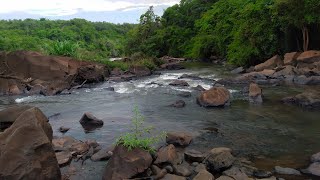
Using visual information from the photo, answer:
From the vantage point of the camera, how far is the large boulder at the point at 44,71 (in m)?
23.5

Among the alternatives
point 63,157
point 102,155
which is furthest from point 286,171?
point 63,157

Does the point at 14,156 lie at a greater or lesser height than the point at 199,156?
greater

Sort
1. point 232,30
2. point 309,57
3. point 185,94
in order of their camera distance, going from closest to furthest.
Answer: point 185,94, point 309,57, point 232,30

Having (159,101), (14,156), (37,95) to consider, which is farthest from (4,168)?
(37,95)

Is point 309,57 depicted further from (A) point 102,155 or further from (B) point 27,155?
(B) point 27,155

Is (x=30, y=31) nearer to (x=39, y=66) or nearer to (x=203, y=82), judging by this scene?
(x=39, y=66)

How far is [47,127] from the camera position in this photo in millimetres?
9633

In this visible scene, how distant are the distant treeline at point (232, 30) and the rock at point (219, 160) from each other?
759 inches

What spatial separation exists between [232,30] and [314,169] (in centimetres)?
2900

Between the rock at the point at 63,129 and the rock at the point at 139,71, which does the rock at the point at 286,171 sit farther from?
the rock at the point at 139,71

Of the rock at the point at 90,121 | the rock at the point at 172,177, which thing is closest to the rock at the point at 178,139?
the rock at the point at 172,177

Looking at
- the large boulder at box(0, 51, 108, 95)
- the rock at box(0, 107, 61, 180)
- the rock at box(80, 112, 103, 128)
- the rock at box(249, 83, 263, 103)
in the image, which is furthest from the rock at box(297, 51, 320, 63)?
the rock at box(0, 107, 61, 180)

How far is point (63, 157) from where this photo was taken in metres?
9.98

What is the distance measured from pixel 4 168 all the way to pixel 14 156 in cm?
30
